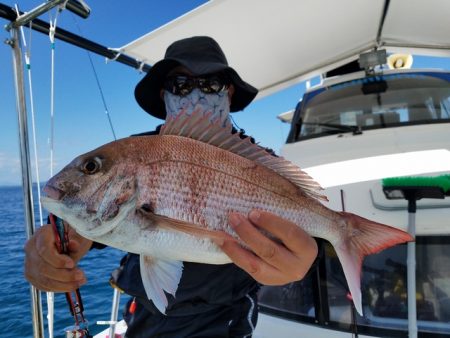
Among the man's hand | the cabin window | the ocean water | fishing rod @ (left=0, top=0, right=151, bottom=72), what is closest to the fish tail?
the man's hand

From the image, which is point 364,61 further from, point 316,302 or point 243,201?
point 243,201

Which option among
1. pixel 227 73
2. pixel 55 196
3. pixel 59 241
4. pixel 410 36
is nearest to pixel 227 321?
pixel 59 241

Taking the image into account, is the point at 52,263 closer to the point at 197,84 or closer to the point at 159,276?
the point at 159,276

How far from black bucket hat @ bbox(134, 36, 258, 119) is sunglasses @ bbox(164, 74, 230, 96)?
61mm

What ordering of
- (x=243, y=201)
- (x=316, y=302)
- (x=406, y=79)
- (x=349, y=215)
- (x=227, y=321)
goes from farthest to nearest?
1. (x=406, y=79)
2. (x=316, y=302)
3. (x=227, y=321)
4. (x=349, y=215)
5. (x=243, y=201)

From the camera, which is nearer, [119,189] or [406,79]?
[119,189]

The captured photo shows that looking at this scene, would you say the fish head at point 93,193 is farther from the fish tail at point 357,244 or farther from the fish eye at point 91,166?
the fish tail at point 357,244

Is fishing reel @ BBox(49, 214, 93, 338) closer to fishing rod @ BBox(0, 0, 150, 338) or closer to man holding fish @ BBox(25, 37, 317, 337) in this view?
man holding fish @ BBox(25, 37, 317, 337)

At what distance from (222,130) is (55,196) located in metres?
0.63

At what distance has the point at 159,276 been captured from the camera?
1.19m

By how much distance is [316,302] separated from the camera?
2238mm

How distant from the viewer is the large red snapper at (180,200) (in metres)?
1.11

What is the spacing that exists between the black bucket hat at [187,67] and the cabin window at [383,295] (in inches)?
46.0

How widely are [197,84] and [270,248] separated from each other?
0.98 meters
